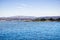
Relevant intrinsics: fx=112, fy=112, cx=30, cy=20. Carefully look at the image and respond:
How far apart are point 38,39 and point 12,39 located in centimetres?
84

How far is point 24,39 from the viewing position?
3604 mm

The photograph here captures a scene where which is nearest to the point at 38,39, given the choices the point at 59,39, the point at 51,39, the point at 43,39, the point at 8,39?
the point at 43,39

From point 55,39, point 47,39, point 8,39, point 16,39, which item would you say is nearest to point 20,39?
point 16,39

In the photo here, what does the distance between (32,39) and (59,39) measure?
2.80 ft

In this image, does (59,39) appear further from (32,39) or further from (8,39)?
(8,39)

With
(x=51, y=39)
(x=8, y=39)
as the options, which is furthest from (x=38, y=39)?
(x=8, y=39)

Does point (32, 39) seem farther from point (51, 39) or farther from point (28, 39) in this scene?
point (51, 39)

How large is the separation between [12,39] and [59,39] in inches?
58.7

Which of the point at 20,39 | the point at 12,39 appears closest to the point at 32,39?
the point at 20,39

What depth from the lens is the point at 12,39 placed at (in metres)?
3.59

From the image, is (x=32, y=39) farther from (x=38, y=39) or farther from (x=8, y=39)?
(x=8, y=39)

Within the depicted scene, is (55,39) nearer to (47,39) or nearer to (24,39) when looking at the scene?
(47,39)

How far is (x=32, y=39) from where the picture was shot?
136 inches

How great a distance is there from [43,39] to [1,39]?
132 cm
